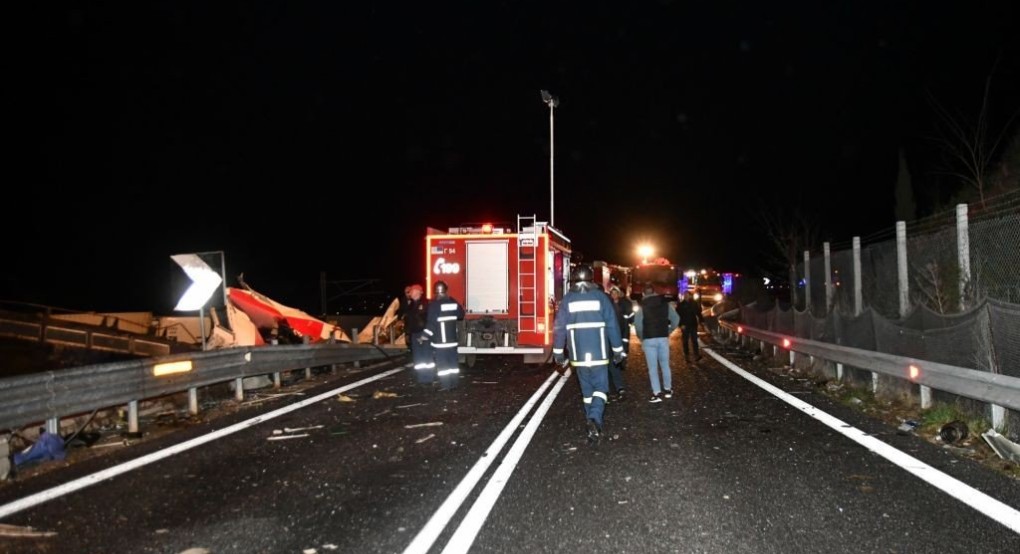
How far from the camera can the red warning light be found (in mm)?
8700

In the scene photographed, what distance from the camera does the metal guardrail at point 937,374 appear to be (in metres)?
6.84

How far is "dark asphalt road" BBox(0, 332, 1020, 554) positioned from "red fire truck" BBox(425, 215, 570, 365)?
18.2 ft

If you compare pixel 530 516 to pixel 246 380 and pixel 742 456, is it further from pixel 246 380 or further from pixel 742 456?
Answer: pixel 246 380

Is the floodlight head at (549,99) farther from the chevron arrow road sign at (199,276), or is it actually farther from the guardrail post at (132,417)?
the guardrail post at (132,417)

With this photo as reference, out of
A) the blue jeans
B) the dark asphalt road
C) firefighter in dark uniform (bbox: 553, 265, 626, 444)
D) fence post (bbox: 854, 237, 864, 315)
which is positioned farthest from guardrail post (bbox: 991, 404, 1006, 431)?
fence post (bbox: 854, 237, 864, 315)

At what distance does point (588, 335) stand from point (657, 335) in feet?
10.4

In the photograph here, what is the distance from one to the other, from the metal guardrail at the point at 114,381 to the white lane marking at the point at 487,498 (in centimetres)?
452

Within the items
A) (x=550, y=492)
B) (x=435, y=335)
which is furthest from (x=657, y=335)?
(x=550, y=492)

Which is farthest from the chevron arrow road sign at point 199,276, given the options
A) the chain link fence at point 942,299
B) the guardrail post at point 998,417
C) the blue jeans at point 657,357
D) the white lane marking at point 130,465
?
the guardrail post at point 998,417

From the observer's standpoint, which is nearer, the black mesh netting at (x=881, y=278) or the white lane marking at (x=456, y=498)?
the white lane marking at (x=456, y=498)

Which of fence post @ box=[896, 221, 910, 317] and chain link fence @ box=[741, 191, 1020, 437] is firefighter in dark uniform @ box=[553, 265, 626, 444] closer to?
chain link fence @ box=[741, 191, 1020, 437]

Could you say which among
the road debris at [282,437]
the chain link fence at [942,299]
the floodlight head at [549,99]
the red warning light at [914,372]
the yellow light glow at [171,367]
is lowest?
the road debris at [282,437]

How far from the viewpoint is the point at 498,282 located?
15.0 meters

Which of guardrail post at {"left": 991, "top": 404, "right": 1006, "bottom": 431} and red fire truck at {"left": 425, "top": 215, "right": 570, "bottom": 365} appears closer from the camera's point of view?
guardrail post at {"left": 991, "top": 404, "right": 1006, "bottom": 431}
